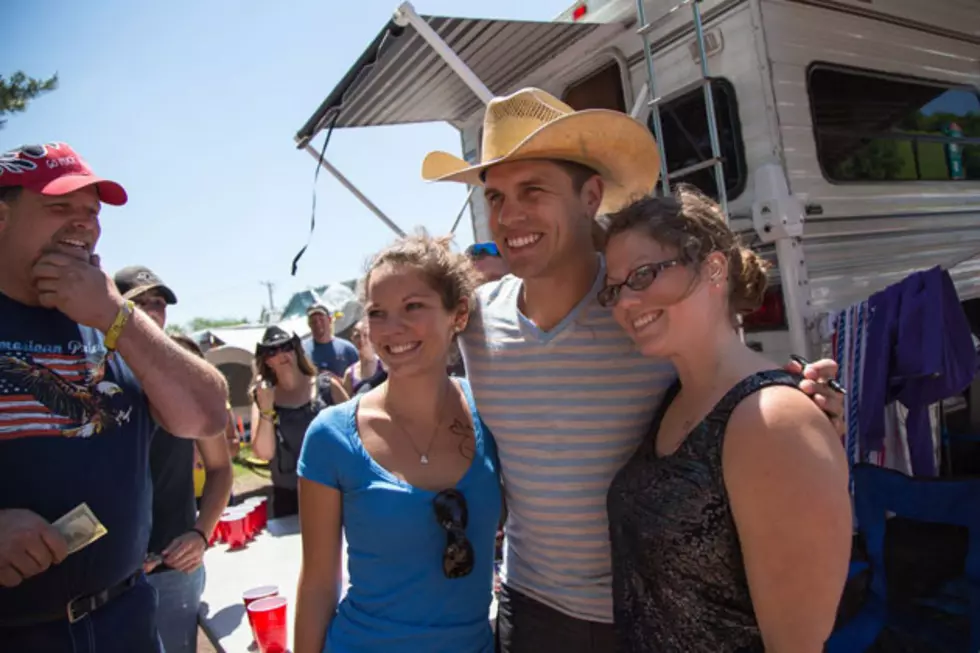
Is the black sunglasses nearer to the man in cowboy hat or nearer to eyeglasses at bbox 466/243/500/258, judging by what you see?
eyeglasses at bbox 466/243/500/258

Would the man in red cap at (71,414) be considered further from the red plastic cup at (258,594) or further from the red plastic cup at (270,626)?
the red plastic cup at (258,594)

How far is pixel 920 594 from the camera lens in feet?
10.0

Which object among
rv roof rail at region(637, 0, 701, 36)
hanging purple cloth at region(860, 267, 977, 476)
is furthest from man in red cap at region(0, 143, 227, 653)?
hanging purple cloth at region(860, 267, 977, 476)

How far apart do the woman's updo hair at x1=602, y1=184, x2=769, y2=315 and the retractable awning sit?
204cm

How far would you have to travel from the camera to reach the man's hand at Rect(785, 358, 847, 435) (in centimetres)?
135

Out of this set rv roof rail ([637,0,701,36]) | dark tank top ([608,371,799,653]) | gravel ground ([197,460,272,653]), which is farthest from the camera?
gravel ground ([197,460,272,653])

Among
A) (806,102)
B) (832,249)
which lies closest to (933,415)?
(832,249)

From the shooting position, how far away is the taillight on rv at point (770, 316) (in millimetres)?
3228

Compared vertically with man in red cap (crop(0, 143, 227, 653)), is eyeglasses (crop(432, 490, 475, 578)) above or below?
below

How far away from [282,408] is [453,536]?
3.29 meters

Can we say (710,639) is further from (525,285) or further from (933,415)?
(933,415)

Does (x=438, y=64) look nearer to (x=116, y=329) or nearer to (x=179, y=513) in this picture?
(x=179, y=513)

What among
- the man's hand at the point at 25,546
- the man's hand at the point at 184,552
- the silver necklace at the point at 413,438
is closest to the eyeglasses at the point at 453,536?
the silver necklace at the point at 413,438

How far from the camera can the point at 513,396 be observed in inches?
70.1
